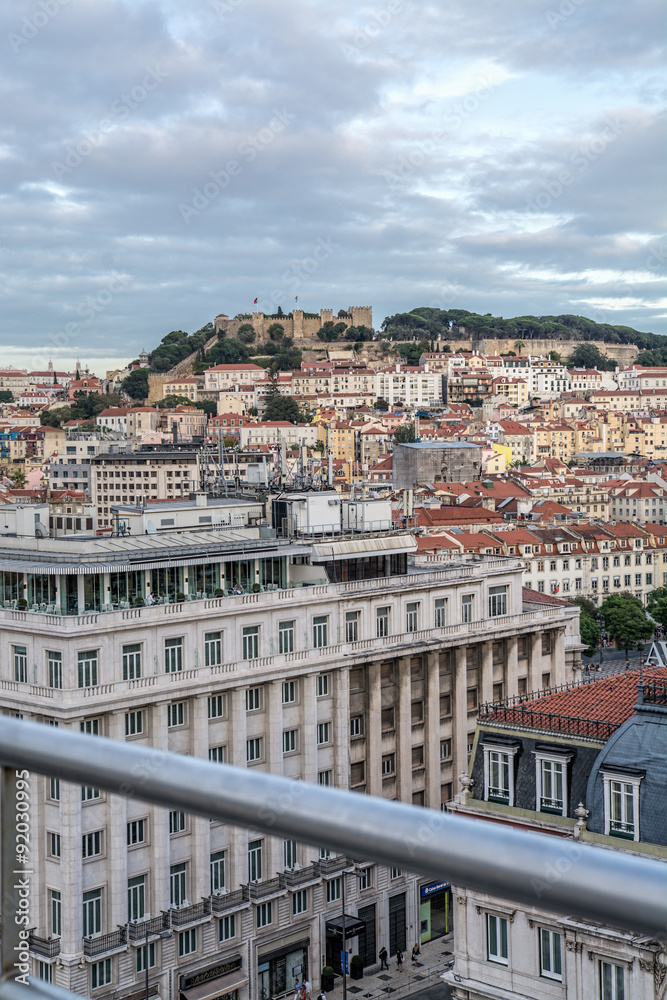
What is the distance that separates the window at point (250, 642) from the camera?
2453 centimetres

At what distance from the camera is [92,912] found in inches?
825

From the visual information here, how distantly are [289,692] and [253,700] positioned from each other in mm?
1063

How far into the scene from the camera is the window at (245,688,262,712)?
24438 mm

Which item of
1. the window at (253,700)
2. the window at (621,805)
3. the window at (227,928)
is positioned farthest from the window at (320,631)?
the window at (621,805)

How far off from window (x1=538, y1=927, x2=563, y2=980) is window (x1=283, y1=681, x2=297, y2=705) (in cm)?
1282

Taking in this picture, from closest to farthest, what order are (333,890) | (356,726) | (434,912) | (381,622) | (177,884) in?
(177,884) < (333,890) < (434,912) < (356,726) < (381,622)

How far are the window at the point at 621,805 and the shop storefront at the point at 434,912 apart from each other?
1359 centimetres

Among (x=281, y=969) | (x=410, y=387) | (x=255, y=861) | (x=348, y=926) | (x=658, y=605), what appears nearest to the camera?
(x=281, y=969)

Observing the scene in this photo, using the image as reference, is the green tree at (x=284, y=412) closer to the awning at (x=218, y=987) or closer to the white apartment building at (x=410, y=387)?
the white apartment building at (x=410, y=387)

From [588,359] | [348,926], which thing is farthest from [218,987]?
[588,359]

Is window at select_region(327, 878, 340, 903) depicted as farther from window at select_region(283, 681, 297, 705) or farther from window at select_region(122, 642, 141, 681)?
window at select_region(122, 642, 141, 681)

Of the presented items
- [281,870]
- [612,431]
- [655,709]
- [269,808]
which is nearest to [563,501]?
[612,431]

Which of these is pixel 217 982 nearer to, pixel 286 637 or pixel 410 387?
pixel 286 637

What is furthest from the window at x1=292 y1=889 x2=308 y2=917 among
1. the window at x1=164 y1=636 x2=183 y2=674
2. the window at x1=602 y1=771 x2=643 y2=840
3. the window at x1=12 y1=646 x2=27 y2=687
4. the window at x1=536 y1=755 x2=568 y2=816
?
the window at x1=602 y1=771 x2=643 y2=840
